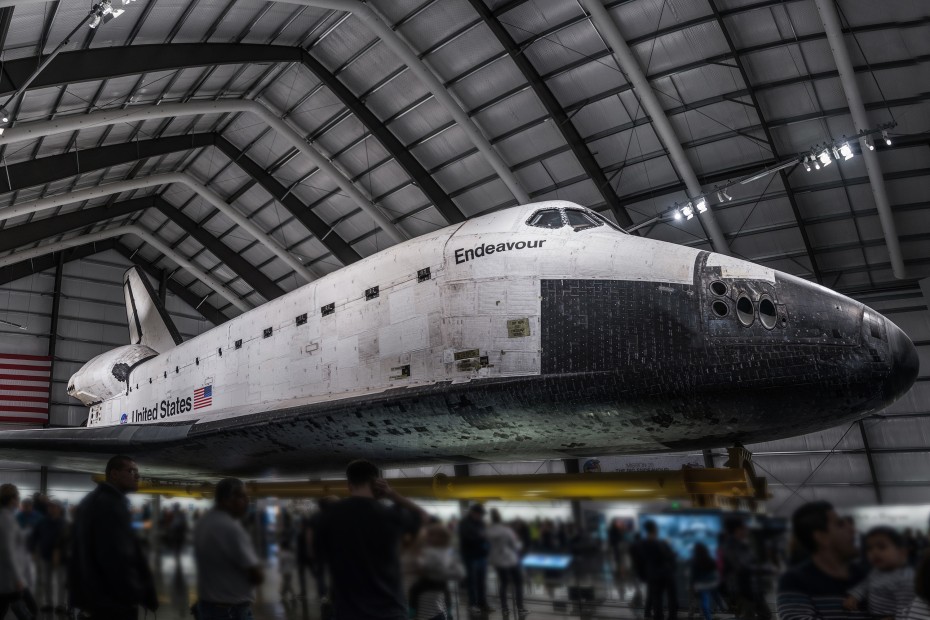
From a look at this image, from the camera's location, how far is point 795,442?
1459 cm

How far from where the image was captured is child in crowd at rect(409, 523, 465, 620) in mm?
1715

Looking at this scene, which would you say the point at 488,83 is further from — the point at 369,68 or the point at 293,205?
the point at 293,205

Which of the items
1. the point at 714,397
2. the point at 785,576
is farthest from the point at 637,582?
the point at 714,397

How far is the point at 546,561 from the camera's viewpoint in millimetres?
1664

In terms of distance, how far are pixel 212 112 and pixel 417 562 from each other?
13.6m

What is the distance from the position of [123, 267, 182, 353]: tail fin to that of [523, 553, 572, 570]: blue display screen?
10704mm

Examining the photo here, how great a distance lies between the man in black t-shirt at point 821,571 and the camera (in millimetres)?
1385

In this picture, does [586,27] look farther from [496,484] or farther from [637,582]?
[637,582]

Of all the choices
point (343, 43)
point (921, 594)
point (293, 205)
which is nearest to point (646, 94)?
point (343, 43)

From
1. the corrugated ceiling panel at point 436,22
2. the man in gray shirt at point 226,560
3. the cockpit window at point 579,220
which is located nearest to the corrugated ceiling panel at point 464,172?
the corrugated ceiling panel at point 436,22

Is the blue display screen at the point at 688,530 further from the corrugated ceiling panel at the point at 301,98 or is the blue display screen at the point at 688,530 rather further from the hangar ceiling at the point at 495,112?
the corrugated ceiling panel at the point at 301,98

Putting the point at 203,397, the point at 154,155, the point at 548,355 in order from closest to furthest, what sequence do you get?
the point at 548,355 → the point at 203,397 → the point at 154,155

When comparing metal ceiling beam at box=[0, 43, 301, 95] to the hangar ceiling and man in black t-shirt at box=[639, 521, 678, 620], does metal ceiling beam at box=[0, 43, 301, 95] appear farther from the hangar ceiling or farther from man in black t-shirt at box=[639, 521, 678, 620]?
man in black t-shirt at box=[639, 521, 678, 620]

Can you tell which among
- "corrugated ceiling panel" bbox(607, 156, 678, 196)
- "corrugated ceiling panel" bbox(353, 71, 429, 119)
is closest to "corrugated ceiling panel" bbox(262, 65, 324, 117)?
"corrugated ceiling panel" bbox(353, 71, 429, 119)
